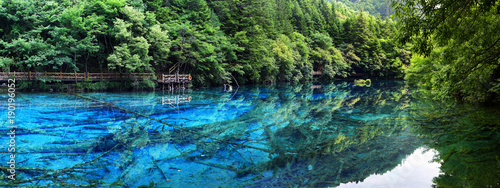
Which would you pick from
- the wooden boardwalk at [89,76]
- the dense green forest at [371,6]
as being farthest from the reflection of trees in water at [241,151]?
the dense green forest at [371,6]

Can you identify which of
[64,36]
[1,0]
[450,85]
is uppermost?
[1,0]


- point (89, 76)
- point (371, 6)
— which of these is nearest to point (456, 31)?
point (89, 76)

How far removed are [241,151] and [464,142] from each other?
→ 18.2 ft

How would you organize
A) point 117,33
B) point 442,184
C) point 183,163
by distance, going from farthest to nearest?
point 117,33
point 183,163
point 442,184

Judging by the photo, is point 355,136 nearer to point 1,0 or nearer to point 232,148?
point 232,148

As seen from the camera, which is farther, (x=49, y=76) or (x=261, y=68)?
(x=261, y=68)

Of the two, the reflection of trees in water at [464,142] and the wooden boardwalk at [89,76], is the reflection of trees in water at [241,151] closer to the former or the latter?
the reflection of trees in water at [464,142]

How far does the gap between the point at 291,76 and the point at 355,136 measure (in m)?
31.6

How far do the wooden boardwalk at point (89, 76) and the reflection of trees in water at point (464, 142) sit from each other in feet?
59.6

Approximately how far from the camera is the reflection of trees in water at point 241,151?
17.3ft

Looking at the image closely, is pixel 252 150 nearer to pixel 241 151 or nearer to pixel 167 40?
pixel 241 151

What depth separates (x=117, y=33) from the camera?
20.3 meters

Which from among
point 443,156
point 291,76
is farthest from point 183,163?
point 291,76

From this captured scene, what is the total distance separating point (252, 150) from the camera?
693 centimetres
